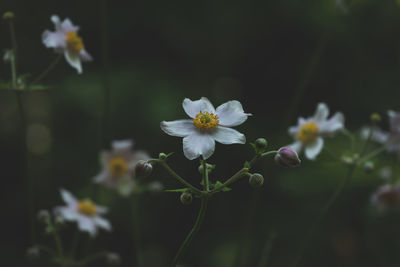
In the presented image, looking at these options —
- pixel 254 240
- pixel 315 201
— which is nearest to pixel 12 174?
pixel 254 240

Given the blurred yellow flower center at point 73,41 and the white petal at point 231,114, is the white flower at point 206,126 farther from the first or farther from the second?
the blurred yellow flower center at point 73,41

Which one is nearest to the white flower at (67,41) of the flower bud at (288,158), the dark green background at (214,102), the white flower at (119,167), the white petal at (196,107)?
the white flower at (119,167)

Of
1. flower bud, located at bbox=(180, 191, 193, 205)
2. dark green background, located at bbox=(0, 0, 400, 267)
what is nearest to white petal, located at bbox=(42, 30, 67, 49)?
flower bud, located at bbox=(180, 191, 193, 205)

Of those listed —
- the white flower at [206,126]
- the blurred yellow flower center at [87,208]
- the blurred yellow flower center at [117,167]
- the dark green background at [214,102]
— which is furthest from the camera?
the dark green background at [214,102]

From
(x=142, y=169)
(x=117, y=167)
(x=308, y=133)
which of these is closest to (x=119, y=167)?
(x=117, y=167)

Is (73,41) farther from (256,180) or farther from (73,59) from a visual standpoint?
(256,180)

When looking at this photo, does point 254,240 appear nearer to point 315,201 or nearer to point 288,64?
point 315,201

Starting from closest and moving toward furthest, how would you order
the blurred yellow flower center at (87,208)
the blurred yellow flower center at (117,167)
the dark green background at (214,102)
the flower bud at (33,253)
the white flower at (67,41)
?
1. the flower bud at (33,253)
2. the white flower at (67,41)
3. the blurred yellow flower center at (87,208)
4. the blurred yellow flower center at (117,167)
5. the dark green background at (214,102)
